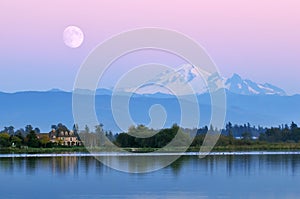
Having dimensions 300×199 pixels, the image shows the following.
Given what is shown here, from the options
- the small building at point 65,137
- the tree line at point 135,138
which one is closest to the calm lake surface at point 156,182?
the tree line at point 135,138

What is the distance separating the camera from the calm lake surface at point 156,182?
2669cm

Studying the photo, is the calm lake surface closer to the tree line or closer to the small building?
the tree line

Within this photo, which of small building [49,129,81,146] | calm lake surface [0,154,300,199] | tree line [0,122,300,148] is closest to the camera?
calm lake surface [0,154,300,199]

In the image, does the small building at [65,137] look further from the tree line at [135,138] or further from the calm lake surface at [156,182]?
the calm lake surface at [156,182]

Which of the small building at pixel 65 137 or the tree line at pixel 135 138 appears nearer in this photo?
the tree line at pixel 135 138

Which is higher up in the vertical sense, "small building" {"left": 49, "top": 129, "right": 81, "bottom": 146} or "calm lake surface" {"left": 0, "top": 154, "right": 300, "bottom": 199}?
"small building" {"left": 49, "top": 129, "right": 81, "bottom": 146}

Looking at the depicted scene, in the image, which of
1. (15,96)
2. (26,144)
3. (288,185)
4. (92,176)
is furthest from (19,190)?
(15,96)

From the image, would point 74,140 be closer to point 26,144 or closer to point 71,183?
point 26,144

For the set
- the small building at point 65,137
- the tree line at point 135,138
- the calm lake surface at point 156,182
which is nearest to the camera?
the calm lake surface at point 156,182

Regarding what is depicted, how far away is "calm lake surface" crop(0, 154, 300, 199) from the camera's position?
1051 inches

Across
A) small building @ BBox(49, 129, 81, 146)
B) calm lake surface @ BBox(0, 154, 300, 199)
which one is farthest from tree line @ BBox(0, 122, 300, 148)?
calm lake surface @ BBox(0, 154, 300, 199)

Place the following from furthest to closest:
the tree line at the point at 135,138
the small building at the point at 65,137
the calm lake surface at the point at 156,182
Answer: the small building at the point at 65,137 < the tree line at the point at 135,138 < the calm lake surface at the point at 156,182

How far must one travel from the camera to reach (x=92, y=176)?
35281 millimetres

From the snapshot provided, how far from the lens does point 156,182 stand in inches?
1216
